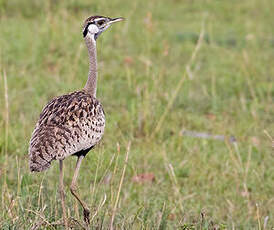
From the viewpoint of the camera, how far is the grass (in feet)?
12.7

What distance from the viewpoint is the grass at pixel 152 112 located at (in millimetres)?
3873

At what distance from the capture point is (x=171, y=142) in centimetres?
524

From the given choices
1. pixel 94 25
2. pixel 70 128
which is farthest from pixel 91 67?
pixel 70 128

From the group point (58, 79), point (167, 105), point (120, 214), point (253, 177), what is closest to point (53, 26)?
point (58, 79)

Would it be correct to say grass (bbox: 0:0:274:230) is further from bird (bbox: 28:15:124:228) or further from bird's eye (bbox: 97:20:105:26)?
bird's eye (bbox: 97:20:105:26)

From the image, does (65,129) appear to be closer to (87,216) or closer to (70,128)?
(70,128)

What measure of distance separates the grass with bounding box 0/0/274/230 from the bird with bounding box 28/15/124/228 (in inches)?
6.1

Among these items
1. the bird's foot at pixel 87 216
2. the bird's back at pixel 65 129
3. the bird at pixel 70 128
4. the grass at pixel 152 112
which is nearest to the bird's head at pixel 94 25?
the bird at pixel 70 128

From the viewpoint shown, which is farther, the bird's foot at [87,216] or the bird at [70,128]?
the bird's foot at [87,216]

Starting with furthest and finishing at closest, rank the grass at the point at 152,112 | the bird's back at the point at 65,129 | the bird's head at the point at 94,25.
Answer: the grass at the point at 152,112
the bird's head at the point at 94,25
the bird's back at the point at 65,129

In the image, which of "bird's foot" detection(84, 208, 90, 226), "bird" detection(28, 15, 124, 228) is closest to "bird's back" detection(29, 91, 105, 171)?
"bird" detection(28, 15, 124, 228)

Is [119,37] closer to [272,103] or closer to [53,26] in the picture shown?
[53,26]

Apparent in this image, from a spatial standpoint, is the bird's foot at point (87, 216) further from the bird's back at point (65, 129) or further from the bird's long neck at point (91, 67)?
the bird's long neck at point (91, 67)

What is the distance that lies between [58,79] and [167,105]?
3.67 ft
